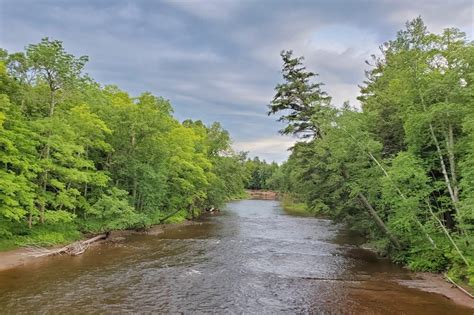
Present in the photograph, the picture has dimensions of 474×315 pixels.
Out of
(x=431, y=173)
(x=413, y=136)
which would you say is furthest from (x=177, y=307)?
(x=431, y=173)

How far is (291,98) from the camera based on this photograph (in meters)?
28.8

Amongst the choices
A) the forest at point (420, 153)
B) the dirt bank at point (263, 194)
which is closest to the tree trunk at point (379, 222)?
the forest at point (420, 153)

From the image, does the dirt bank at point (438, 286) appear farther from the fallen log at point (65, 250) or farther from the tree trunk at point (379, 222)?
the fallen log at point (65, 250)

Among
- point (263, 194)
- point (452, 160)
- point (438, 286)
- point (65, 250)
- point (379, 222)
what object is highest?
point (452, 160)

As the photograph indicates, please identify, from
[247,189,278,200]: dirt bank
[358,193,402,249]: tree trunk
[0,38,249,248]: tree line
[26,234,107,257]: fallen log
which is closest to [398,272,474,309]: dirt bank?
[358,193,402,249]: tree trunk

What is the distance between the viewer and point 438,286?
643 inches

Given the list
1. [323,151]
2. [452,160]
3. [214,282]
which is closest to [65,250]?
[214,282]

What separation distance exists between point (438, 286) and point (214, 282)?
33.8 feet

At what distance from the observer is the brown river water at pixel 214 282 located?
13062 mm

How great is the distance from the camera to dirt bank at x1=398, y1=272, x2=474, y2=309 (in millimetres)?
14242

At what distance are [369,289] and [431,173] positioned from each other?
969 cm

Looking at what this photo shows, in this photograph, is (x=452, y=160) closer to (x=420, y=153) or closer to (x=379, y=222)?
(x=420, y=153)

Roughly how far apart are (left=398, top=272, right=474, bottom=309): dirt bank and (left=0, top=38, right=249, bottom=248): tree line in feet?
64.9

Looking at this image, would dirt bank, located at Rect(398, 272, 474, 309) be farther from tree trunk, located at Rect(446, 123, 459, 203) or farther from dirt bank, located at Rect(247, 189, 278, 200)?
dirt bank, located at Rect(247, 189, 278, 200)
